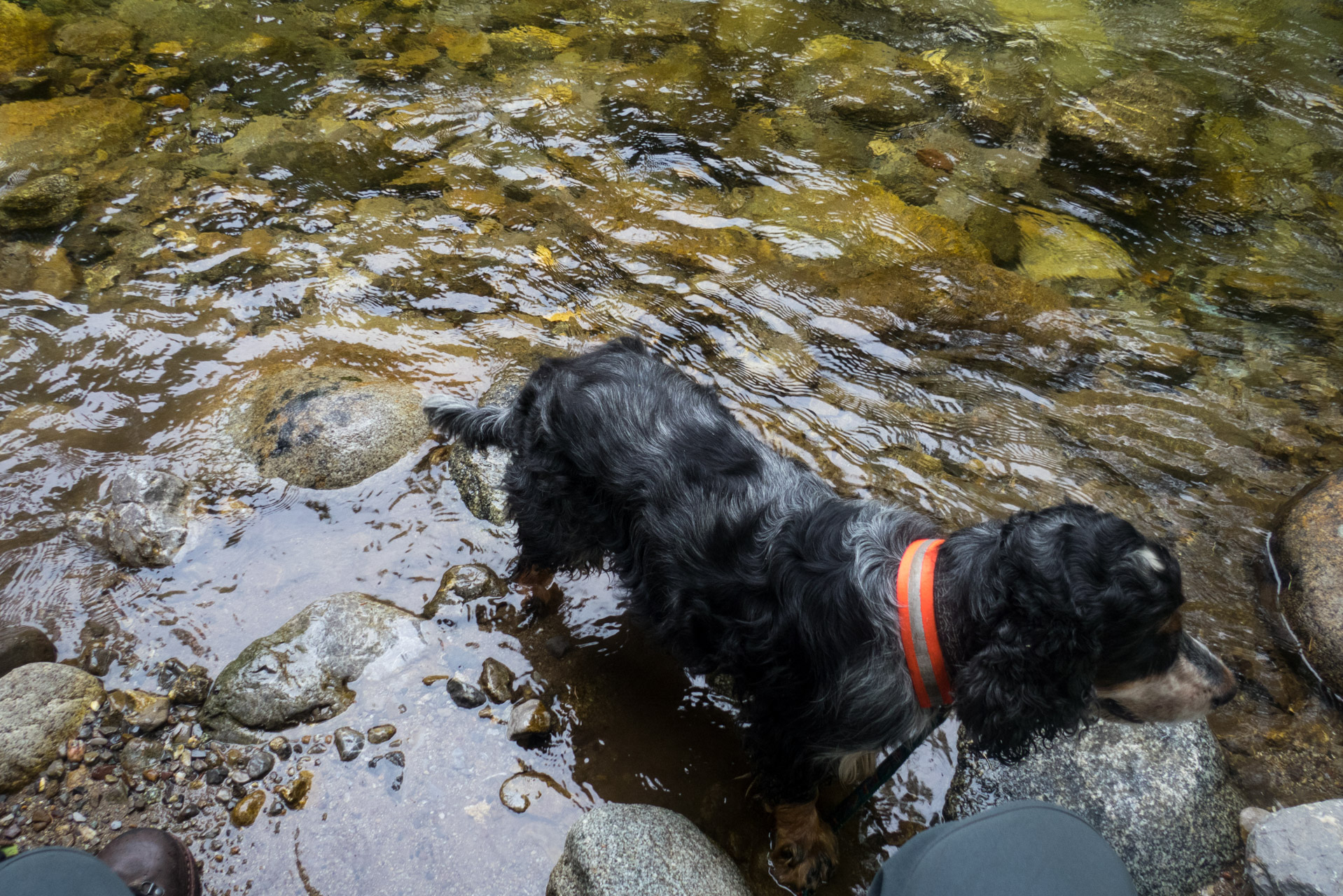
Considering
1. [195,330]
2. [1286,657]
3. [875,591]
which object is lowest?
[1286,657]

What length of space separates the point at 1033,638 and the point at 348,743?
2683 mm

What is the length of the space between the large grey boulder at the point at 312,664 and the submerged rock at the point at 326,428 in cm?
82

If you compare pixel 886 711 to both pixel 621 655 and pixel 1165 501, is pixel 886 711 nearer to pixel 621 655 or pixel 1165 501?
pixel 621 655

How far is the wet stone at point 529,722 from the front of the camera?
124 inches

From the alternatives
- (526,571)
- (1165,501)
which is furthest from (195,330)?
(1165,501)

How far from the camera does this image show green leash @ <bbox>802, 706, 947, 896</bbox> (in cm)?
256

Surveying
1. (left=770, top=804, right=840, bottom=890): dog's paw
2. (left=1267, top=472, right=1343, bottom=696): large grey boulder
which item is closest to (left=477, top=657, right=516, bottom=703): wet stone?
(left=770, top=804, right=840, bottom=890): dog's paw

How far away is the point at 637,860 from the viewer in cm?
257

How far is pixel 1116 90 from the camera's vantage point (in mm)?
7117

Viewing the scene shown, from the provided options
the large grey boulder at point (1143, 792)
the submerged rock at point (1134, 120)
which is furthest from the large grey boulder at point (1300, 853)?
the submerged rock at point (1134, 120)

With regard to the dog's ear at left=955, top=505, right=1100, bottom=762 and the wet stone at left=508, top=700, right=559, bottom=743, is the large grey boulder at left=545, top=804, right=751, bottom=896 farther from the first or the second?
the dog's ear at left=955, top=505, right=1100, bottom=762

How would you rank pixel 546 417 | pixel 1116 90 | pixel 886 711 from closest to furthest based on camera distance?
pixel 886 711 → pixel 546 417 → pixel 1116 90

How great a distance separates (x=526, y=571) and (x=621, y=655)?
2.06 ft

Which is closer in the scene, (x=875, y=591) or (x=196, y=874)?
(x=875, y=591)
